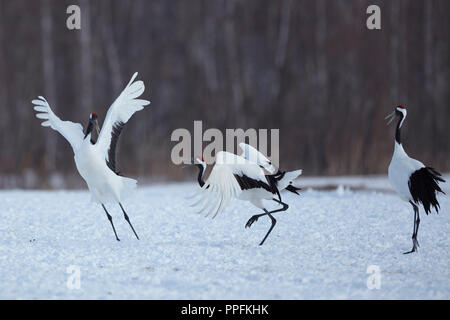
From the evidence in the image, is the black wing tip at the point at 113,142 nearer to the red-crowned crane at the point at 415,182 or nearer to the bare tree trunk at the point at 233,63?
the red-crowned crane at the point at 415,182

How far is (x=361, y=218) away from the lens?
8992mm

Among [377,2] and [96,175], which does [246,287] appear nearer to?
[96,175]

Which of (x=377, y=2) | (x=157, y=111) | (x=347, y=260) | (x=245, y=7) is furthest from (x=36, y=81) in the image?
(x=347, y=260)

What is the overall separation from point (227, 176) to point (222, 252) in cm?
86

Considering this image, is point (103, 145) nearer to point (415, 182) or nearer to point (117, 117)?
point (117, 117)

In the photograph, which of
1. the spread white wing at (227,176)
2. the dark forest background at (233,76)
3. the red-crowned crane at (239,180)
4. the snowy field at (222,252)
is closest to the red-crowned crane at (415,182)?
the snowy field at (222,252)

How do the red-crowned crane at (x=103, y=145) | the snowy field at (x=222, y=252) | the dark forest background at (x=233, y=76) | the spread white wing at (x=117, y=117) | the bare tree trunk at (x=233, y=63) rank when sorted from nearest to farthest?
the snowy field at (x=222, y=252)
the red-crowned crane at (x=103, y=145)
the spread white wing at (x=117, y=117)
the dark forest background at (x=233, y=76)
the bare tree trunk at (x=233, y=63)

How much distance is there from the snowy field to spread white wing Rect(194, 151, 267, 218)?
0.65 metres

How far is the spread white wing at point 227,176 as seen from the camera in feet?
21.4

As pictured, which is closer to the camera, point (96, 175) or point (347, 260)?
point (347, 260)

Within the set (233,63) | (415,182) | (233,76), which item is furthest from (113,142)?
(233,63)

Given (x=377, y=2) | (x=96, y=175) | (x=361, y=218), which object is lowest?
(x=361, y=218)
